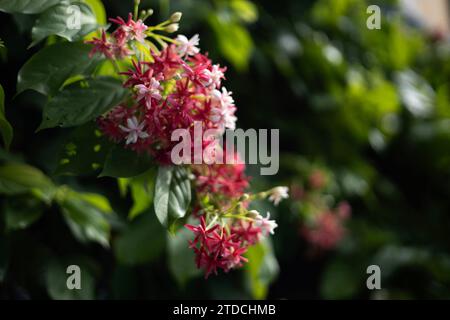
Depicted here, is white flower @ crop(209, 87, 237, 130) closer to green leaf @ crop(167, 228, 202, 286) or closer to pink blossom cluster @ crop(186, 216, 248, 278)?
pink blossom cluster @ crop(186, 216, 248, 278)

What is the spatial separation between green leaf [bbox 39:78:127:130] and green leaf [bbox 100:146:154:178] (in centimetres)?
6

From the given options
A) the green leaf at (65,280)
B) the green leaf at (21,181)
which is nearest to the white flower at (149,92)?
the green leaf at (21,181)

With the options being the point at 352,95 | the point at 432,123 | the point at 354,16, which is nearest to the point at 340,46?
the point at 354,16

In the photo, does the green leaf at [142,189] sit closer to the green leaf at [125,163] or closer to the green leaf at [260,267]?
the green leaf at [125,163]

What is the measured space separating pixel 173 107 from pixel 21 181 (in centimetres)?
46

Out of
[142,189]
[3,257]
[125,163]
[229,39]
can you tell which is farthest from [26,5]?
[229,39]

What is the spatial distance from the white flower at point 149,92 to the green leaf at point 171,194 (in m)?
0.12

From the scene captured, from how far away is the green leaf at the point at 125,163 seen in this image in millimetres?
762

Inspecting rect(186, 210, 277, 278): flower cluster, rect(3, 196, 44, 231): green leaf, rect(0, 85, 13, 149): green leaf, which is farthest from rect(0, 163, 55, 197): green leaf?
rect(186, 210, 277, 278): flower cluster

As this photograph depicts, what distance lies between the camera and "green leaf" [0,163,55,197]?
3.30 feet

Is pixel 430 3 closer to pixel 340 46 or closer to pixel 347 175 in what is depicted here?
pixel 340 46

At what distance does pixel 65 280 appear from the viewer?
1098 millimetres

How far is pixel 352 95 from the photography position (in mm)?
2035
